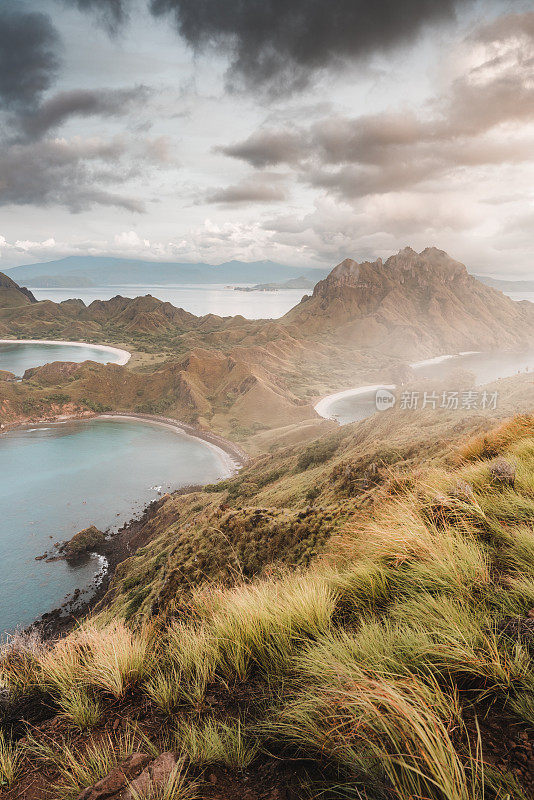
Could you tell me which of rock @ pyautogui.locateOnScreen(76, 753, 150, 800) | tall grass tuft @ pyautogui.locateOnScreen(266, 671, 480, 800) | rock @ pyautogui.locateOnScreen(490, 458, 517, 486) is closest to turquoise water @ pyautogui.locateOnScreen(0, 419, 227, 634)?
rock @ pyautogui.locateOnScreen(76, 753, 150, 800)

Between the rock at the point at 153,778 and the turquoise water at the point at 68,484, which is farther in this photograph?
the turquoise water at the point at 68,484

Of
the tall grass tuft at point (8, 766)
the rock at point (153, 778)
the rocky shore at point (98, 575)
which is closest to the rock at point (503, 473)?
the rock at point (153, 778)

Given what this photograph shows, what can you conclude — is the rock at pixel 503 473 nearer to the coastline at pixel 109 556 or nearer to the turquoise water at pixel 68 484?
the coastline at pixel 109 556

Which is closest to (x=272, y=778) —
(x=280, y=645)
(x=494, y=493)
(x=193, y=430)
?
(x=280, y=645)

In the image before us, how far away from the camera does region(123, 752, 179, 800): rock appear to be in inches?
79.6

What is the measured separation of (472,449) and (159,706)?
716 cm

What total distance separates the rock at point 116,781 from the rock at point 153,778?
120 mm

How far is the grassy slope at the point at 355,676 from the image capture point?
1867 millimetres

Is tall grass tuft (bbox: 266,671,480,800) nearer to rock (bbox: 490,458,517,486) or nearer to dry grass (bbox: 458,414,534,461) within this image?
rock (bbox: 490,458,517,486)

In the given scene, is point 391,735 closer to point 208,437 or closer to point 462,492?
point 462,492

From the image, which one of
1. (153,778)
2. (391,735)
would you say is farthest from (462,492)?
(153,778)

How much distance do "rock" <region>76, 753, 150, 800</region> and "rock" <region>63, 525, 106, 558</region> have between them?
191ft

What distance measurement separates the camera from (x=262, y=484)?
112 feet

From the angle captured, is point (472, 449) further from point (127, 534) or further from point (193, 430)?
point (193, 430)
